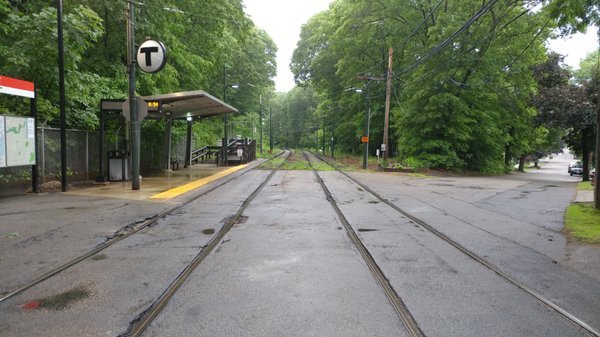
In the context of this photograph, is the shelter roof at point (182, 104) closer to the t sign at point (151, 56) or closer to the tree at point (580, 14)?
the t sign at point (151, 56)

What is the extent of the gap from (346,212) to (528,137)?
34.8 metres

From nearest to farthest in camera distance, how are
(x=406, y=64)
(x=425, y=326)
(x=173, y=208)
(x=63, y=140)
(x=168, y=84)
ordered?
(x=425, y=326) → (x=173, y=208) → (x=63, y=140) → (x=168, y=84) → (x=406, y=64)

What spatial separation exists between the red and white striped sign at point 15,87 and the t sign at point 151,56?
3110mm

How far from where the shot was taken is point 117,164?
650 inches

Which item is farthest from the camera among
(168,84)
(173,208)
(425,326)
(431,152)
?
(431,152)

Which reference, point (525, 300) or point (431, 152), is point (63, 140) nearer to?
point (525, 300)

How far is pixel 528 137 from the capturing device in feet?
128

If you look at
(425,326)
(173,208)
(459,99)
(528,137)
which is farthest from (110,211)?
(528,137)

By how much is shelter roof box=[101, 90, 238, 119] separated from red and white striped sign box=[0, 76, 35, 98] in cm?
327

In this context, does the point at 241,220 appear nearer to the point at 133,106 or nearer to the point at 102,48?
the point at 133,106

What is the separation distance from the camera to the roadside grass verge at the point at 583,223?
25.5 ft

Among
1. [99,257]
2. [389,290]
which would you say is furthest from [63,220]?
[389,290]

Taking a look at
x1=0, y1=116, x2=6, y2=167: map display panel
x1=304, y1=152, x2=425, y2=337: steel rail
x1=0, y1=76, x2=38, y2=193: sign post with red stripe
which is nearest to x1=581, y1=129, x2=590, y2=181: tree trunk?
x1=304, y1=152, x2=425, y2=337: steel rail

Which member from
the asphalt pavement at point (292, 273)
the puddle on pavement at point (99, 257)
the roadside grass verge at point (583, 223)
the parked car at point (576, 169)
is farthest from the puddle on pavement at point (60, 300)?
the parked car at point (576, 169)
